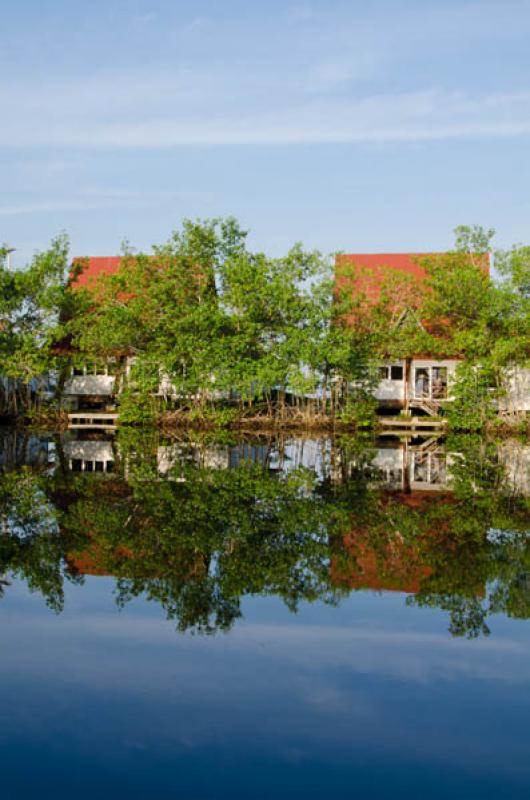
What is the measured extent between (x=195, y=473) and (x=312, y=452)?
211 inches

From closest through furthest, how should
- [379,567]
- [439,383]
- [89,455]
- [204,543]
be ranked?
[379,567] < [204,543] < [89,455] < [439,383]

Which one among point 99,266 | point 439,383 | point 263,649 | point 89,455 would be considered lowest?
point 263,649

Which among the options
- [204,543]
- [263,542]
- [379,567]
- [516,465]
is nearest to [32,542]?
[204,543]

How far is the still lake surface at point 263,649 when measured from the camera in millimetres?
3248

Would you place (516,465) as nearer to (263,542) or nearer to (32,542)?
(263,542)

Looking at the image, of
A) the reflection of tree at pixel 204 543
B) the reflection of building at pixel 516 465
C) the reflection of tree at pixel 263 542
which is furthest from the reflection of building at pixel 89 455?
the reflection of building at pixel 516 465

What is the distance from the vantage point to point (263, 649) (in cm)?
460

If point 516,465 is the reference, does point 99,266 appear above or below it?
above

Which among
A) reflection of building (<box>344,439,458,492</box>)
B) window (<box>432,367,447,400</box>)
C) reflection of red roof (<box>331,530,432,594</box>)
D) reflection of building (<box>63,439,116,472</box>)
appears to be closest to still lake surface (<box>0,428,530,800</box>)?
reflection of red roof (<box>331,530,432,594</box>)

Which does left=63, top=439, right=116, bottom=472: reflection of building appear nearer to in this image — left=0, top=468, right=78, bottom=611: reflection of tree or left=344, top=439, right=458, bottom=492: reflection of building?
left=0, top=468, right=78, bottom=611: reflection of tree

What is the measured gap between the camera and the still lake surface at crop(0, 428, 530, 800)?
3248mm

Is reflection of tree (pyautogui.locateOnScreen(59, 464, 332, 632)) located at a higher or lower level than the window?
lower

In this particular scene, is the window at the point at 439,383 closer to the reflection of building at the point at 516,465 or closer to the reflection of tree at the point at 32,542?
the reflection of building at the point at 516,465

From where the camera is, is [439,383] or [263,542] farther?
[439,383]
